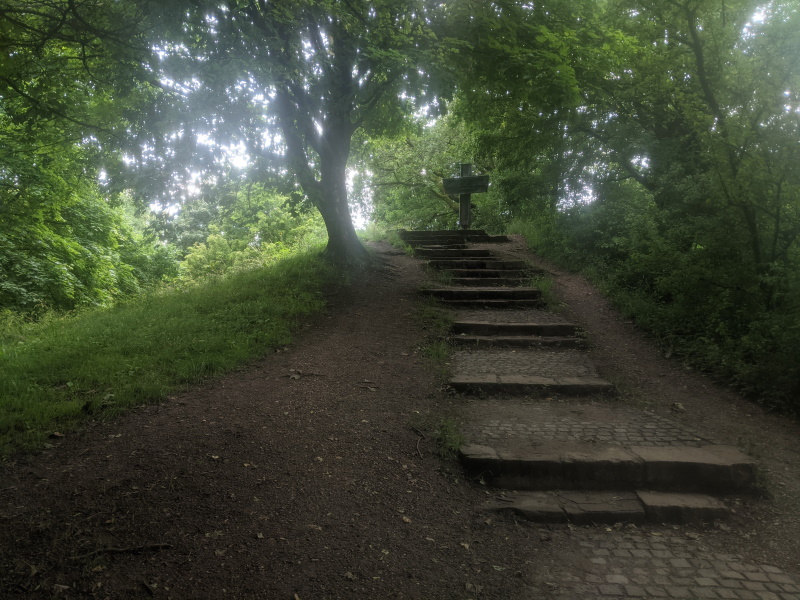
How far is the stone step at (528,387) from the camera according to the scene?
19.1 feet

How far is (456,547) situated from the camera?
3354 mm

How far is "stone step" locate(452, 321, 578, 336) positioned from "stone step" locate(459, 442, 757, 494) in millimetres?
3572

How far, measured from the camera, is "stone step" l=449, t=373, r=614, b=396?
5.81 m

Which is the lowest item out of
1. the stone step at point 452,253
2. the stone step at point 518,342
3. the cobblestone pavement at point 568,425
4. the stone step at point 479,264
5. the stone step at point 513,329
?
the cobblestone pavement at point 568,425

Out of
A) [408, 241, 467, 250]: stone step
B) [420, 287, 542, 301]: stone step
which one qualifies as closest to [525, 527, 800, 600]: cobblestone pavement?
[420, 287, 542, 301]: stone step

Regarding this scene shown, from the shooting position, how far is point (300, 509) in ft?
11.6

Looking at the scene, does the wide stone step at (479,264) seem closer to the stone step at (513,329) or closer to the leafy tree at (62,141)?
the stone step at (513,329)

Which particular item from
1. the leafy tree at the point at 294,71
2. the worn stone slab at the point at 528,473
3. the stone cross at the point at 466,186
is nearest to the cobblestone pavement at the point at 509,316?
the leafy tree at the point at 294,71

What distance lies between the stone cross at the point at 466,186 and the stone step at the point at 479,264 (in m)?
4.01

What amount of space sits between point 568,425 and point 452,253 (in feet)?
24.9

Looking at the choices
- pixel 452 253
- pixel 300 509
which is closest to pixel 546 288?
pixel 452 253

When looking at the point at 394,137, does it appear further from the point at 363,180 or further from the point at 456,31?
the point at 363,180

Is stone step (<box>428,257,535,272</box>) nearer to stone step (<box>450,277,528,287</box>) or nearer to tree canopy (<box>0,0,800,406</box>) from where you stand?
stone step (<box>450,277,528,287</box>)

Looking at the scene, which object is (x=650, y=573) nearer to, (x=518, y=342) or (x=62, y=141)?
(x=518, y=342)
